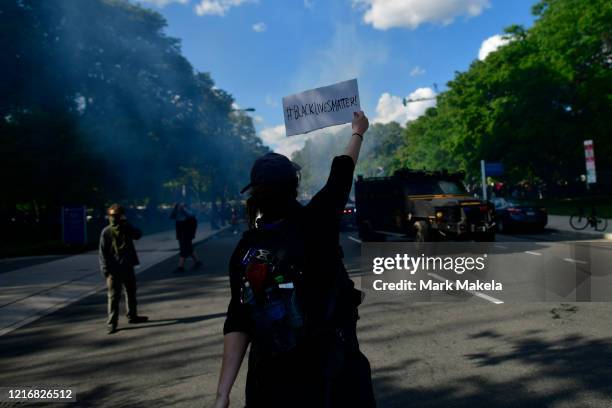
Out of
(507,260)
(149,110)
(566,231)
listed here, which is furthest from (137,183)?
(507,260)

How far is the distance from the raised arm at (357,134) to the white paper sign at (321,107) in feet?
0.41

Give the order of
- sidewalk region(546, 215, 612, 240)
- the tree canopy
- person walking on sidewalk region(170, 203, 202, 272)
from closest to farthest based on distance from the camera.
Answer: person walking on sidewalk region(170, 203, 202, 272)
sidewalk region(546, 215, 612, 240)
the tree canopy

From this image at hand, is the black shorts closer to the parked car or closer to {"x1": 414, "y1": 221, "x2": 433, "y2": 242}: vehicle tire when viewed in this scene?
{"x1": 414, "y1": 221, "x2": 433, "y2": 242}: vehicle tire

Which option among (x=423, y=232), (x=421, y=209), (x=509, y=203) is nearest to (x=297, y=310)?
(x=423, y=232)

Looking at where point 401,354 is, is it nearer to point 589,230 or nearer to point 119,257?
point 119,257

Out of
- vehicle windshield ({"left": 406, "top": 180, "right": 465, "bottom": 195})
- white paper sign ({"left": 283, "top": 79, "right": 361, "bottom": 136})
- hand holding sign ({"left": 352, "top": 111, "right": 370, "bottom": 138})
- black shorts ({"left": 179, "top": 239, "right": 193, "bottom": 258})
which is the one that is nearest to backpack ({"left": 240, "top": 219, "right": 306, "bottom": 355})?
hand holding sign ({"left": 352, "top": 111, "right": 370, "bottom": 138})

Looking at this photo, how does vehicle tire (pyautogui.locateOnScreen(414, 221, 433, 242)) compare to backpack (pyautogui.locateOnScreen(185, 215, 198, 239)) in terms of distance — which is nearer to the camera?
backpack (pyautogui.locateOnScreen(185, 215, 198, 239))

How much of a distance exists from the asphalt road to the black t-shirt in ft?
8.23

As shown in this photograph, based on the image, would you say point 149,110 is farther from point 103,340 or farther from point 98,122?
point 103,340

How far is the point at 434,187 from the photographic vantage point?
14.8 metres

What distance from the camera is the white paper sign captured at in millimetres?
2656

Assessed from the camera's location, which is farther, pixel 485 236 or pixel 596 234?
pixel 596 234

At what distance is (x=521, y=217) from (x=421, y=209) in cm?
815

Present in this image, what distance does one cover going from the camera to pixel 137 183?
33656 millimetres
